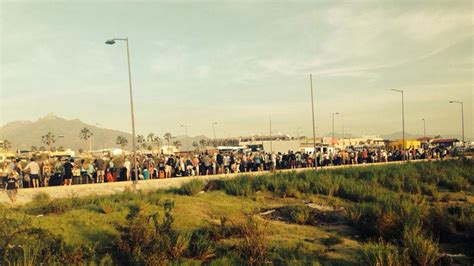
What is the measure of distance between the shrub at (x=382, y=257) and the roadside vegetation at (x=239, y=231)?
0.08ft

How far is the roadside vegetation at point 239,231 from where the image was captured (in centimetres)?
802

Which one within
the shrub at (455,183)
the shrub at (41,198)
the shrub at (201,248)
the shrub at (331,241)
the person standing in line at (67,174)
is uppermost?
the person standing in line at (67,174)

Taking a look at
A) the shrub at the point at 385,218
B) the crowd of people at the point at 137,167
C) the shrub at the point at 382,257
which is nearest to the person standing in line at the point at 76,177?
the crowd of people at the point at 137,167

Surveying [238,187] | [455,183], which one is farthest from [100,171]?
[455,183]

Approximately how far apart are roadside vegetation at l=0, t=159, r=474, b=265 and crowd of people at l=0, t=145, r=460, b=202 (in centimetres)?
434

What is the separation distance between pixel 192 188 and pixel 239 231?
6.57 metres

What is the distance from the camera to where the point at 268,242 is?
31.4ft

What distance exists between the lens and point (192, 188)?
54.2 ft

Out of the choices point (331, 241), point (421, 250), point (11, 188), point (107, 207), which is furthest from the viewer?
point (11, 188)

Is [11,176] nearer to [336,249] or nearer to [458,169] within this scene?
[336,249]

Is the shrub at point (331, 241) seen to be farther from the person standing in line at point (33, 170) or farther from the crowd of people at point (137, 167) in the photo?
the person standing in line at point (33, 170)

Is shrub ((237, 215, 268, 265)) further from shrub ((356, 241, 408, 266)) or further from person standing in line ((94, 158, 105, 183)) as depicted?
person standing in line ((94, 158, 105, 183))

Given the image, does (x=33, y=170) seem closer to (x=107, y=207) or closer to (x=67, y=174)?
(x=67, y=174)

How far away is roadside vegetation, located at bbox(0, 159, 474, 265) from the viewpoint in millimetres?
8016
